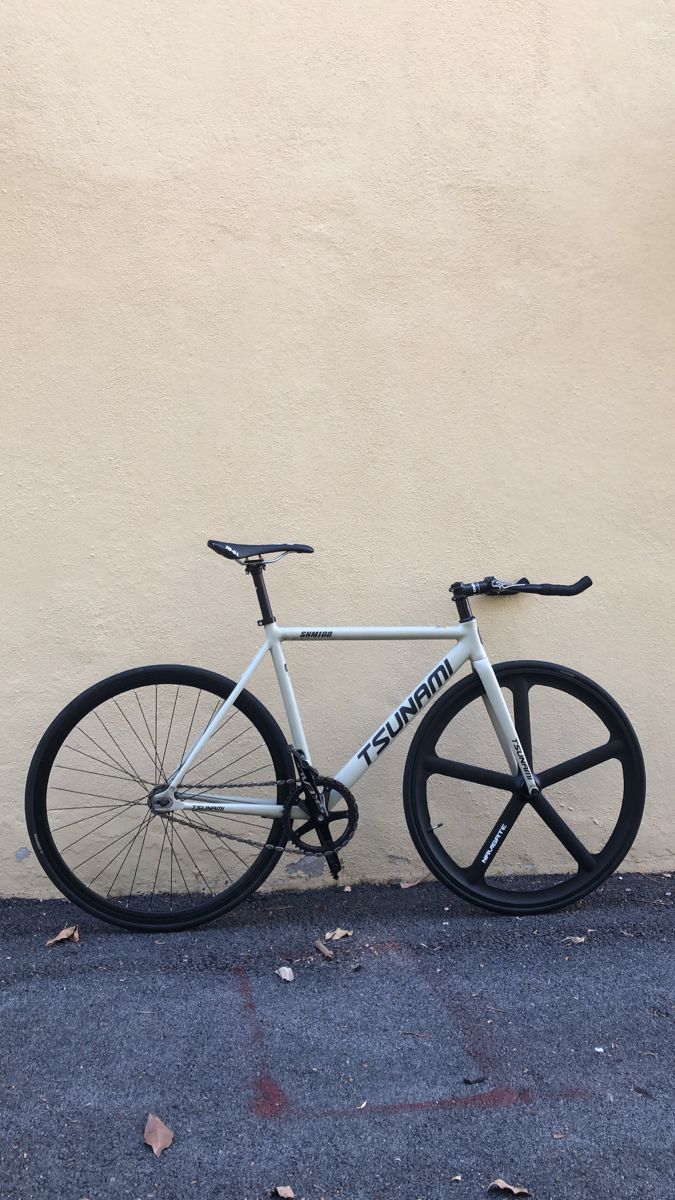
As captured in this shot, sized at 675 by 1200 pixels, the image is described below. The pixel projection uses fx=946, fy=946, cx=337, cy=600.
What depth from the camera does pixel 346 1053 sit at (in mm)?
2656

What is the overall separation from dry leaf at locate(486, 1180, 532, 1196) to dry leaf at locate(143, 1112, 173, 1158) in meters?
0.76

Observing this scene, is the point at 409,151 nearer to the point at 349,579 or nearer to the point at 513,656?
the point at 349,579

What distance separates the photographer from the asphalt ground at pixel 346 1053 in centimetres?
219

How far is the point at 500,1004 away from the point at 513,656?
135cm

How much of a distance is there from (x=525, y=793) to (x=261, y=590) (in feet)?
4.02

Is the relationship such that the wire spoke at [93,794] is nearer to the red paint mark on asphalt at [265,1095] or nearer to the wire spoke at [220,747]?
the wire spoke at [220,747]

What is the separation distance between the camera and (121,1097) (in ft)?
7.99

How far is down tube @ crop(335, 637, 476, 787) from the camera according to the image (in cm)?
344

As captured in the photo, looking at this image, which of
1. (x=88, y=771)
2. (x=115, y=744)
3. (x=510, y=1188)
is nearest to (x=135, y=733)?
(x=115, y=744)

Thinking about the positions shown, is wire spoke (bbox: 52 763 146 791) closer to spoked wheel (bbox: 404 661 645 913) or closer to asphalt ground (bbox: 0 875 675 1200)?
asphalt ground (bbox: 0 875 675 1200)

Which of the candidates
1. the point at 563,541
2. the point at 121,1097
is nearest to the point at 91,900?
the point at 121,1097

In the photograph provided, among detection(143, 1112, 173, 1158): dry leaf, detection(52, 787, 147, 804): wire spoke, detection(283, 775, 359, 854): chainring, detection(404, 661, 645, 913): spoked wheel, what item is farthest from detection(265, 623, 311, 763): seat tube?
detection(143, 1112, 173, 1158): dry leaf

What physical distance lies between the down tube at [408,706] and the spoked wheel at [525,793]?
0.07 m

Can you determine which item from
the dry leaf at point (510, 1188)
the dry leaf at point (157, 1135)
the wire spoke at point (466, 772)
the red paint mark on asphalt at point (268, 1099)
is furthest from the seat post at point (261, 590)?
the dry leaf at point (510, 1188)
